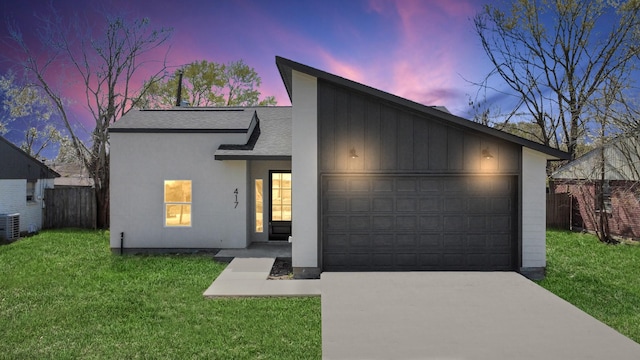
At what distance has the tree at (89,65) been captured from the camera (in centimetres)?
1864

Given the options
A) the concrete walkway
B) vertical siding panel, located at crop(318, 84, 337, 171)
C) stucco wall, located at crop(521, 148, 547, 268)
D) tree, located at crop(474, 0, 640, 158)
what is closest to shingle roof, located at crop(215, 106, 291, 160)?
vertical siding panel, located at crop(318, 84, 337, 171)

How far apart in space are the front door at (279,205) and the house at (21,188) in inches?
367

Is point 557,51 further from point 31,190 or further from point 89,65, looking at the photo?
point 31,190

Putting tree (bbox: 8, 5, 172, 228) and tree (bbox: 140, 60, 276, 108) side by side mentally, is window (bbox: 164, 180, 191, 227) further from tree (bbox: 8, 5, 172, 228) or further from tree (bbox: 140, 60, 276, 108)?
tree (bbox: 140, 60, 276, 108)

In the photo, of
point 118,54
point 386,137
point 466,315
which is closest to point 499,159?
point 386,137

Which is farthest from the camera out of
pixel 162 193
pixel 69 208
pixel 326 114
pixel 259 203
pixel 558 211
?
pixel 558 211

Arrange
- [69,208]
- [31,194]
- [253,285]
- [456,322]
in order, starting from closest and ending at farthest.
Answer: [456,322]
[253,285]
[31,194]
[69,208]

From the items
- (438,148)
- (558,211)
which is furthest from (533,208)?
(558,211)

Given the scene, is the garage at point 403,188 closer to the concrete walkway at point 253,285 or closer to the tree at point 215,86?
the concrete walkway at point 253,285

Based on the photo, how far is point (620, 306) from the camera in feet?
21.9

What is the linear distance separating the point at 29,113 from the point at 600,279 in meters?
30.6

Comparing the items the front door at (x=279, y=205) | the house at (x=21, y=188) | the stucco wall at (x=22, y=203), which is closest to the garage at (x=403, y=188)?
the front door at (x=279, y=205)

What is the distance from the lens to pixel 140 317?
238 inches

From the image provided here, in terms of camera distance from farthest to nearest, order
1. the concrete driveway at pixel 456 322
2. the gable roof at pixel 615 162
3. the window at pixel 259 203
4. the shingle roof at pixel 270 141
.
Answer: the gable roof at pixel 615 162
the window at pixel 259 203
the shingle roof at pixel 270 141
the concrete driveway at pixel 456 322
